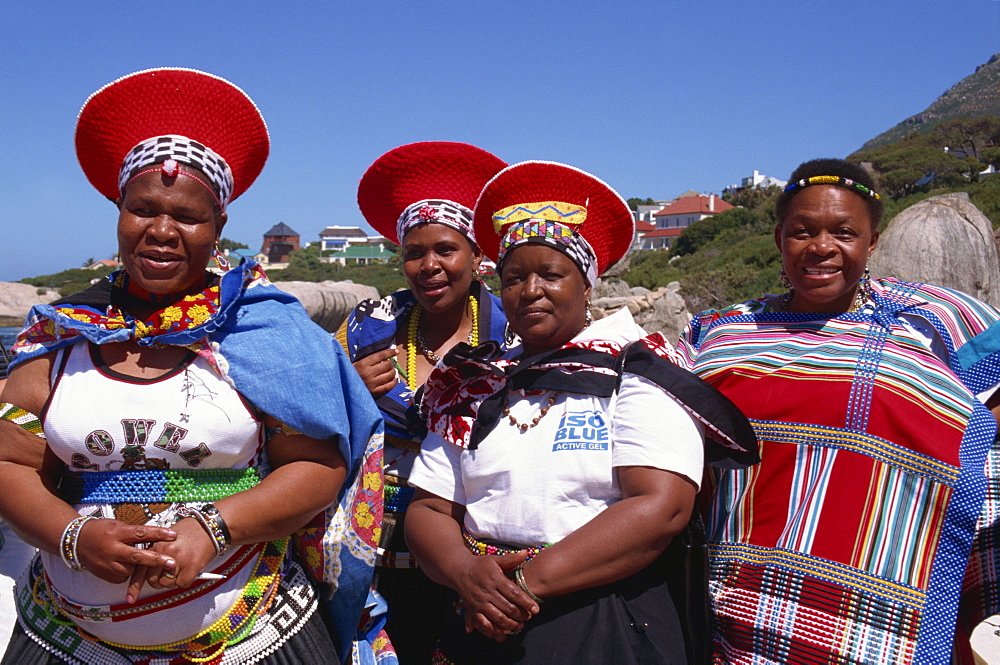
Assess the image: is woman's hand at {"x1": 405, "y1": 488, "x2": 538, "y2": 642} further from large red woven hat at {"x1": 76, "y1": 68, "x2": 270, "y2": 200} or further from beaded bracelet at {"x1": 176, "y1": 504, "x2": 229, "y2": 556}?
large red woven hat at {"x1": 76, "y1": 68, "x2": 270, "y2": 200}

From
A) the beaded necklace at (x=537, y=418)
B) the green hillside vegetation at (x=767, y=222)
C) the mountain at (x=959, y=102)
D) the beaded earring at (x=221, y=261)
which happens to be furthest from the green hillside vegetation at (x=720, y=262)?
the mountain at (x=959, y=102)

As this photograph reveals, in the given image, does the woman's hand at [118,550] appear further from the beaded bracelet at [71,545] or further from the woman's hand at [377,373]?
the woman's hand at [377,373]

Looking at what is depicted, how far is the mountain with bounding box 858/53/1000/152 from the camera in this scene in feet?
419

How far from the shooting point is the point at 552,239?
7.89 ft

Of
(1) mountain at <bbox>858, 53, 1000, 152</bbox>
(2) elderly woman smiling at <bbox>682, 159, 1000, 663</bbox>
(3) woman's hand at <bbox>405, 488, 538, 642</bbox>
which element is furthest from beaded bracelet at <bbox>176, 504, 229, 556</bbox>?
(1) mountain at <bbox>858, 53, 1000, 152</bbox>

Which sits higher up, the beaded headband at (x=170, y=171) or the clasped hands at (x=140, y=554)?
→ the beaded headband at (x=170, y=171)

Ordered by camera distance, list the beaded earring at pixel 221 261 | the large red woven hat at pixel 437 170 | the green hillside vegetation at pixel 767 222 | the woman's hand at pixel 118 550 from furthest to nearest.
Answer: the green hillside vegetation at pixel 767 222
the large red woven hat at pixel 437 170
the beaded earring at pixel 221 261
the woman's hand at pixel 118 550

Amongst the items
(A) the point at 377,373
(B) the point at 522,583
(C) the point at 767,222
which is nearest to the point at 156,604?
(B) the point at 522,583

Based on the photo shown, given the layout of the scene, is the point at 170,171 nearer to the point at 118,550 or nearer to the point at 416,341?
the point at 118,550

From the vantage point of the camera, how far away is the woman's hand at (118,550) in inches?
A: 73.2

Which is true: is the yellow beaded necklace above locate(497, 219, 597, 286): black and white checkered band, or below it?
below

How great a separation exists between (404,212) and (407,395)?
0.83 metres

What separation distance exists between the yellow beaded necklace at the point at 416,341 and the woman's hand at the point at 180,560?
1.25 metres

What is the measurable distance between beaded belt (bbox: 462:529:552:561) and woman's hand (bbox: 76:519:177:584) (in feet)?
2.65
